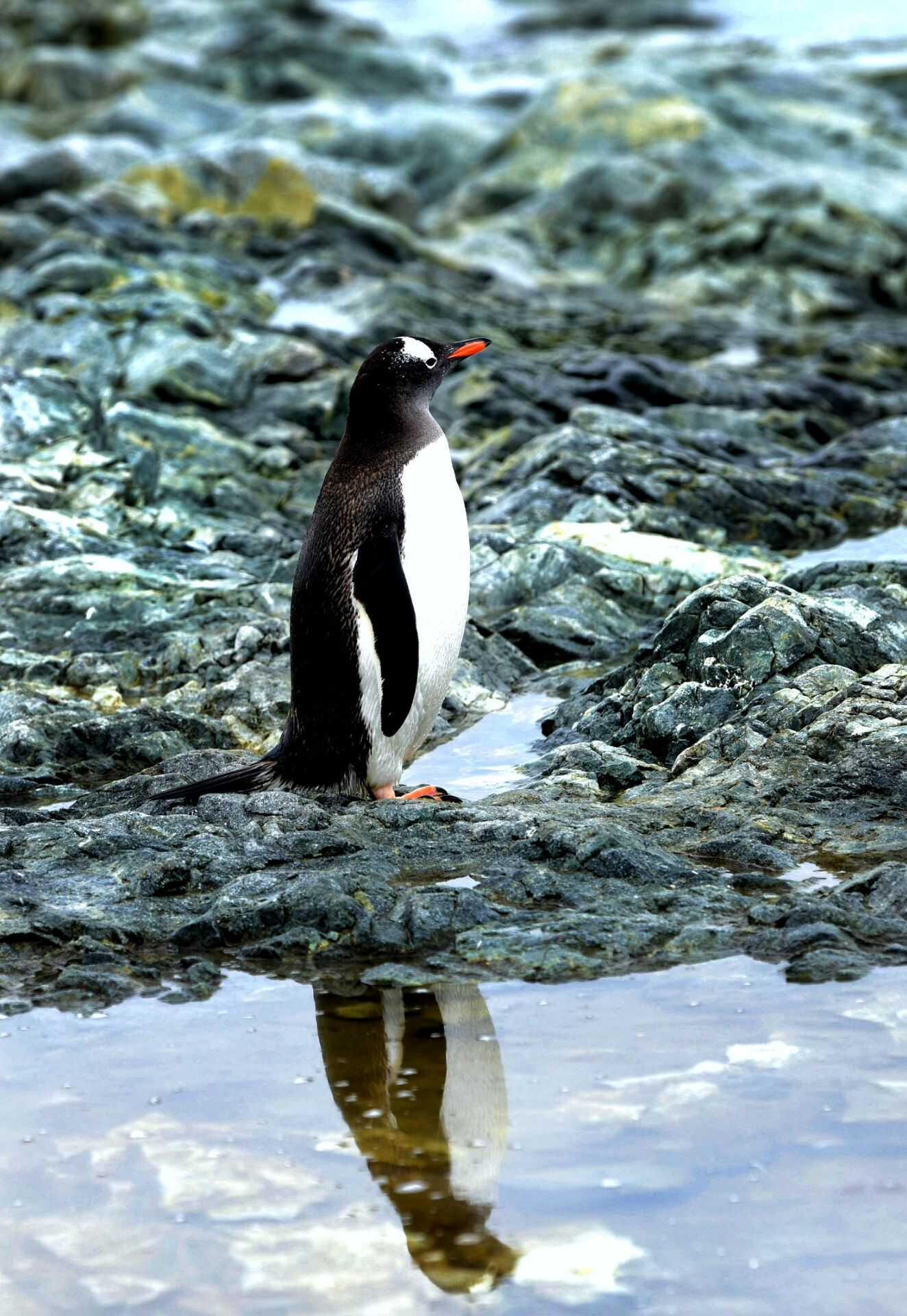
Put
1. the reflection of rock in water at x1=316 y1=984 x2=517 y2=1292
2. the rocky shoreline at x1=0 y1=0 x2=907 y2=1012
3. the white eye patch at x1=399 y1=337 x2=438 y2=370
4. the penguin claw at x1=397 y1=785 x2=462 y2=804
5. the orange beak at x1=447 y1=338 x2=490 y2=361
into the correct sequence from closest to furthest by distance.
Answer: the reflection of rock in water at x1=316 y1=984 x2=517 y2=1292 → the rocky shoreline at x1=0 y1=0 x2=907 y2=1012 → the penguin claw at x1=397 y1=785 x2=462 y2=804 → the white eye patch at x1=399 y1=337 x2=438 y2=370 → the orange beak at x1=447 y1=338 x2=490 y2=361

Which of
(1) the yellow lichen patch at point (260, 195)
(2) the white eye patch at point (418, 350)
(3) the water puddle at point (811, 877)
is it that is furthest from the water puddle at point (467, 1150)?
(1) the yellow lichen patch at point (260, 195)

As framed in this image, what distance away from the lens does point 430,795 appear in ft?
14.4

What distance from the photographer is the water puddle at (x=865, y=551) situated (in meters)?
6.63

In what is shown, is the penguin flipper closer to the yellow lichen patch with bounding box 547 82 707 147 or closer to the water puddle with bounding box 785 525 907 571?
the water puddle with bounding box 785 525 907 571

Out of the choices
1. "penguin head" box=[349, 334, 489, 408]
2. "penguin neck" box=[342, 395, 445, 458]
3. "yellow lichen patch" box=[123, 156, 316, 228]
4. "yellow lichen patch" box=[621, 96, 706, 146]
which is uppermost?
"penguin head" box=[349, 334, 489, 408]

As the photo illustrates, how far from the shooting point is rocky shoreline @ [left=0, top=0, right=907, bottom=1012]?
3.66 meters

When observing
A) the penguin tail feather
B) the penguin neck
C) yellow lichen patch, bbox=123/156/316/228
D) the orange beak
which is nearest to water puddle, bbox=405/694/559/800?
the penguin tail feather

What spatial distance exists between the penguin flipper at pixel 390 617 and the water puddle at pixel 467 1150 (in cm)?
124

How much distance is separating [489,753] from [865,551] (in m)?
2.50

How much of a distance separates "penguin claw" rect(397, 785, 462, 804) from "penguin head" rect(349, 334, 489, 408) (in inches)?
44.3

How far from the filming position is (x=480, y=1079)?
9.66ft

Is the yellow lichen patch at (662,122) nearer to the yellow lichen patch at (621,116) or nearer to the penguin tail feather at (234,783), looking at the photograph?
the yellow lichen patch at (621,116)

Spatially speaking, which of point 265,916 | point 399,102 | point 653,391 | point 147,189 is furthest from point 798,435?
point 399,102

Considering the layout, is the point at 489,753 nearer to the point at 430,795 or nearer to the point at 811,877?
the point at 430,795
